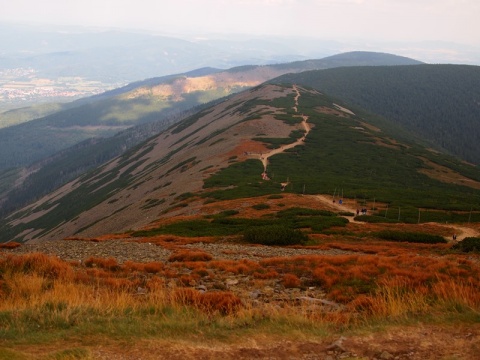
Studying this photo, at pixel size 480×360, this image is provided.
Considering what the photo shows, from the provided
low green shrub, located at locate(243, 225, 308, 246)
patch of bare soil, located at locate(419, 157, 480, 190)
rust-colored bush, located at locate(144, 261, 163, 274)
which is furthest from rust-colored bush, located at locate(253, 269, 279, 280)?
patch of bare soil, located at locate(419, 157, 480, 190)

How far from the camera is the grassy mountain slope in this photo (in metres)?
61.6

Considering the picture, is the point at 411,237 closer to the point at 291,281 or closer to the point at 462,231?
the point at 462,231

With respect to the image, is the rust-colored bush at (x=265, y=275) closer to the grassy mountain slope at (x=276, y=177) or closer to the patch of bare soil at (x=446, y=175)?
the grassy mountain slope at (x=276, y=177)

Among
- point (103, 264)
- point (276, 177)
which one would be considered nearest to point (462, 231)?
point (276, 177)

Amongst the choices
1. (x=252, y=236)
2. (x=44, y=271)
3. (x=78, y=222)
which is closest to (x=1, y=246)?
(x=44, y=271)

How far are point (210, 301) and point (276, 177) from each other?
58.3 m

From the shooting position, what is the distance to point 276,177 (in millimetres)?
71688

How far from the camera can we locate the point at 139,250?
1082 inches

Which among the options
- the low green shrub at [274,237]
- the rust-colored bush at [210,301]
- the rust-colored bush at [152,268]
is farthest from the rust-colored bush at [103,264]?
the low green shrub at [274,237]

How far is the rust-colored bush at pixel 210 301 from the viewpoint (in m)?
13.5

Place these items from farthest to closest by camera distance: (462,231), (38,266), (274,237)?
(462,231) → (274,237) → (38,266)

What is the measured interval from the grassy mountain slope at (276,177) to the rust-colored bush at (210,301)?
3856 centimetres

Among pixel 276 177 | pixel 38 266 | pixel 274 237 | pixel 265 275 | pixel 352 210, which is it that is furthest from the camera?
pixel 276 177

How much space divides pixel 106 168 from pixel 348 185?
14897 cm
